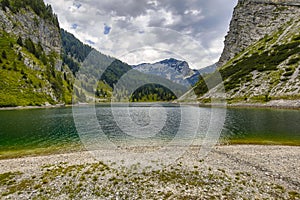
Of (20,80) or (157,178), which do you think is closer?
(157,178)

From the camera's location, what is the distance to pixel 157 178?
17.9 m

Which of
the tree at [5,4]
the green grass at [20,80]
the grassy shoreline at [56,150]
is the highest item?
the tree at [5,4]

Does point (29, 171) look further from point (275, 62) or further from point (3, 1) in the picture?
point (3, 1)

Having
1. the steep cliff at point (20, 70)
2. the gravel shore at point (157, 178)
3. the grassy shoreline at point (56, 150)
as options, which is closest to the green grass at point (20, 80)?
the steep cliff at point (20, 70)

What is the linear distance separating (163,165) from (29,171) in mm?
14765

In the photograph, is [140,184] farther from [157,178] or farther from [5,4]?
[5,4]

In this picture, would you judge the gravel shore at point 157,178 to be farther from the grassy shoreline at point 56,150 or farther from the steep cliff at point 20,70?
the steep cliff at point 20,70

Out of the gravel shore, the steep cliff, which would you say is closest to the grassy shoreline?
the gravel shore

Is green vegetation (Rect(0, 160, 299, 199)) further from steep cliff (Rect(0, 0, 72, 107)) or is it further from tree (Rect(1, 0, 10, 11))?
tree (Rect(1, 0, 10, 11))

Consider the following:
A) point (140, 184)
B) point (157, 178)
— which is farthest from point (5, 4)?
point (157, 178)

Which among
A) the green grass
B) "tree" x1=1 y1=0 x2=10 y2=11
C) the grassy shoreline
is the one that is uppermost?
"tree" x1=1 y1=0 x2=10 y2=11

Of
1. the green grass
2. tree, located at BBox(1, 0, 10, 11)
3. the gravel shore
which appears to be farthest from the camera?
tree, located at BBox(1, 0, 10, 11)

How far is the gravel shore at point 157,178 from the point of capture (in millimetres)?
14906

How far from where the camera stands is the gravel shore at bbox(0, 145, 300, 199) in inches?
587
